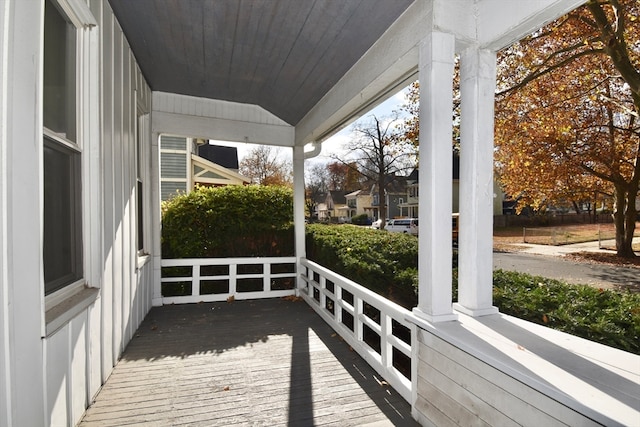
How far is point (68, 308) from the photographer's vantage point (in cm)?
178

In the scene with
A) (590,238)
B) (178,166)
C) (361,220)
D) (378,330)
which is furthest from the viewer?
(361,220)

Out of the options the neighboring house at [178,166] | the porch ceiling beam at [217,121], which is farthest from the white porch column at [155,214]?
the neighboring house at [178,166]

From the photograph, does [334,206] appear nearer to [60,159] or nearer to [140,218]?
[140,218]

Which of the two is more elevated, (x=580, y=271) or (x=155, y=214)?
(x=155, y=214)

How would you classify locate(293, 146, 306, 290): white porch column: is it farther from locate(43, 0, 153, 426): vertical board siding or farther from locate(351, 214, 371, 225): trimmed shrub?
locate(351, 214, 371, 225): trimmed shrub

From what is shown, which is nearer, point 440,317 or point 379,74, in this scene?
point 440,317

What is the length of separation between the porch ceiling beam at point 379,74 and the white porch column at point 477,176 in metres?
0.38

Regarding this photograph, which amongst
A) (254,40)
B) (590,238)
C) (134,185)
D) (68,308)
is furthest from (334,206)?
(68,308)

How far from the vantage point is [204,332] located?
3652 millimetres

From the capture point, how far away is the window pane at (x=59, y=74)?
1.75m

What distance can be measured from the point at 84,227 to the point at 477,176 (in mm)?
2584

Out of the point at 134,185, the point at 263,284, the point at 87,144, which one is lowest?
the point at 263,284

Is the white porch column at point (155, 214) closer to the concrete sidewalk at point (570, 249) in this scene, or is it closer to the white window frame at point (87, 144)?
the white window frame at point (87, 144)

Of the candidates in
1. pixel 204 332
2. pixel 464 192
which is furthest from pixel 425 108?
pixel 204 332
